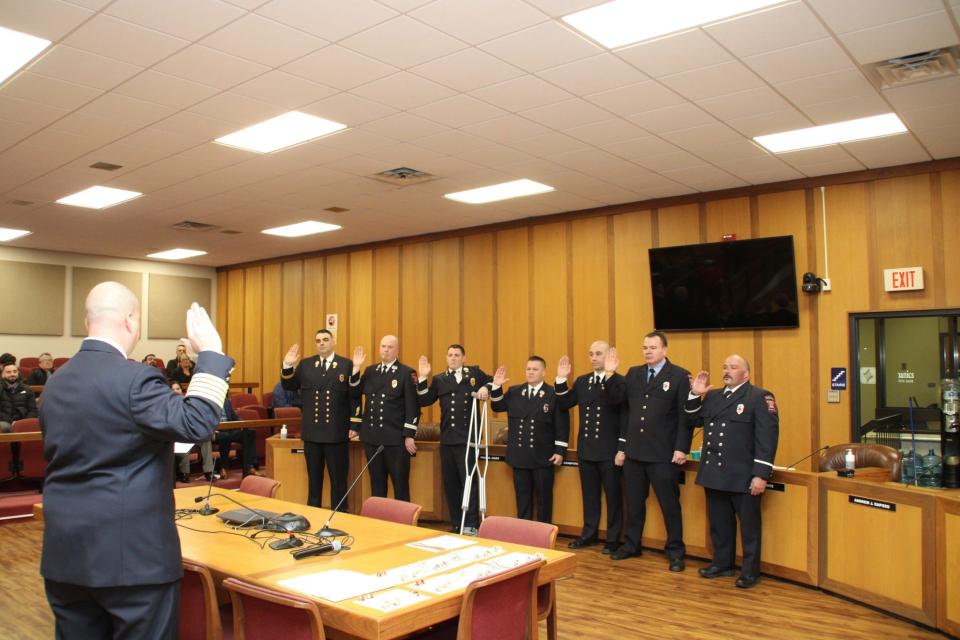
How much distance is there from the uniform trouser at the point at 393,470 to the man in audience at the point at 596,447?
5.65 feet

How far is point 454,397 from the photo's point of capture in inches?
297

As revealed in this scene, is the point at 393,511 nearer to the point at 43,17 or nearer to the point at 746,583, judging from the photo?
the point at 746,583

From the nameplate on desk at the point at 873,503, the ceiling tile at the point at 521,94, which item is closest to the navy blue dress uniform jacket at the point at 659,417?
the nameplate on desk at the point at 873,503

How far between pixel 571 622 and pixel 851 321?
13.8 feet

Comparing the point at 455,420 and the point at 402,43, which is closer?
the point at 402,43

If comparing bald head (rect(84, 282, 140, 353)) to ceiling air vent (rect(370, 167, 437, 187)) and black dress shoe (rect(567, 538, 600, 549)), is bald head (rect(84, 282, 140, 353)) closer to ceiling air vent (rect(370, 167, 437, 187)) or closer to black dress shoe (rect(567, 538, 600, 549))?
ceiling air vent (rect(370, 167, 437, 187))

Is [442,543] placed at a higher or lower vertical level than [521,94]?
lower

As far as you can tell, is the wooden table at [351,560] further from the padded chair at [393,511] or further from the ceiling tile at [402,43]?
the ceiling tile at [402,43]

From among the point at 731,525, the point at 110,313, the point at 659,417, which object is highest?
the point at 110,313

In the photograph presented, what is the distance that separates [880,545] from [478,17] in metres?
4.42

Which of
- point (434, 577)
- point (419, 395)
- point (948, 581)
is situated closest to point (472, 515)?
point (419, 395)

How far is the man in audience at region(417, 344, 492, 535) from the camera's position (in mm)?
7395

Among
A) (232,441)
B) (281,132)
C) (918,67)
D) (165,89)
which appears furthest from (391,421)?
(918,67)

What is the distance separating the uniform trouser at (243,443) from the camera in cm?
941
